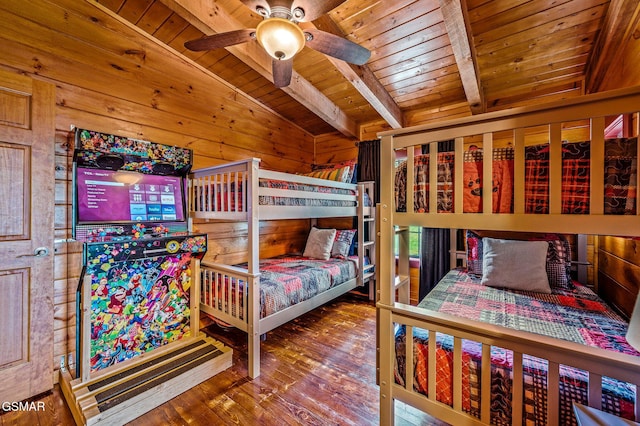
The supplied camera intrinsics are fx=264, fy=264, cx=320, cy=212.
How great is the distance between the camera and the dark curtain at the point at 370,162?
3.54 meters

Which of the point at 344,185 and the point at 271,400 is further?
the point at 344,185

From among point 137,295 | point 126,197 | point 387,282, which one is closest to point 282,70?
point 126,197

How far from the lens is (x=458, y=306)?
1.72 metres

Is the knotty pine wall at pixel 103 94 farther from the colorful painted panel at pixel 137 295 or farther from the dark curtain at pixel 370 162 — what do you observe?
A: the dark curtain at pixel 370 162

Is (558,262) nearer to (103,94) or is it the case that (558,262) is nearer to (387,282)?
(387,282)

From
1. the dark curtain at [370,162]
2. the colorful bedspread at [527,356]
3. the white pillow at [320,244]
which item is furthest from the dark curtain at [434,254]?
the white pillow at [320,244]

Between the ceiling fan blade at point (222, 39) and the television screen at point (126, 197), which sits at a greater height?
the ceiling fan blade at point (222, 39)

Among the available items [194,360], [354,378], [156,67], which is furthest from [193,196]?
[354,378]

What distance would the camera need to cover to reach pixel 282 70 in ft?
6.15

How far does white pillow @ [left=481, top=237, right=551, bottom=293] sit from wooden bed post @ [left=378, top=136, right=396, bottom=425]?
1.31 metres

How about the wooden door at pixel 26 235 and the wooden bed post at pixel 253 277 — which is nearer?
the wooden door at pixel 26 235

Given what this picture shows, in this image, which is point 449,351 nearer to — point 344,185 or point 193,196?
point 344,185

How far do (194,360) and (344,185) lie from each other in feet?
7.30

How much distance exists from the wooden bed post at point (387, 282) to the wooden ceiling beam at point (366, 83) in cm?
121
